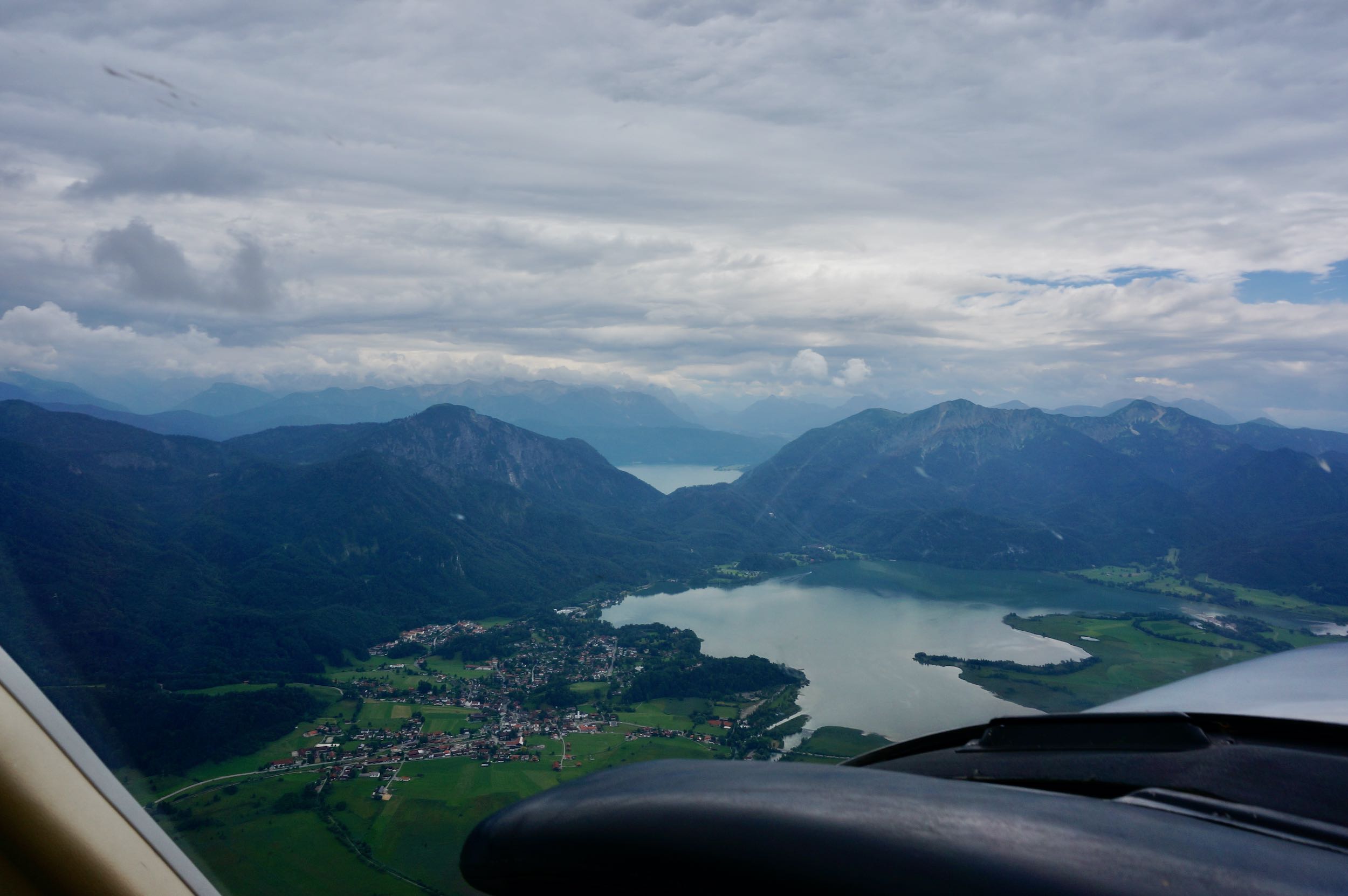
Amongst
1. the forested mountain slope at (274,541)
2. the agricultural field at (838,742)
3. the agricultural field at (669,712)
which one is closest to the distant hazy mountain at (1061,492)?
the forested mountain slope at (274,541)

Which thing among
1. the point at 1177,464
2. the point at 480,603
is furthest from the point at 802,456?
the point at 480,603

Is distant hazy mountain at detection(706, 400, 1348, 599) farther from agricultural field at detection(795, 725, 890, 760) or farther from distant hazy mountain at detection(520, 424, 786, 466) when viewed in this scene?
agricultural field at detection(795, 725, 890, 760)

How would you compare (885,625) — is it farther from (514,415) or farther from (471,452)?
(514,415)

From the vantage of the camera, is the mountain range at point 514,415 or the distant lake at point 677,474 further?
the mountain range at point 514,415

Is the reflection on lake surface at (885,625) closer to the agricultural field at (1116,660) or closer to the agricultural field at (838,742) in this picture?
the agricultural field at (838,742)

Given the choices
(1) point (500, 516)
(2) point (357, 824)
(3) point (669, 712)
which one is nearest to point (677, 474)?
(1) point (500, 516)

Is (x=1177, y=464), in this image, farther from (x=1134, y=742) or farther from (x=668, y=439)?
(x=1134, y=742)
